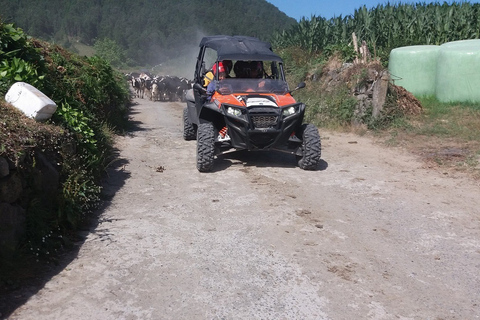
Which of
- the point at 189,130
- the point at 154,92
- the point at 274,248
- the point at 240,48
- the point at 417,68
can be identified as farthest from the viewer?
the point at 154,92

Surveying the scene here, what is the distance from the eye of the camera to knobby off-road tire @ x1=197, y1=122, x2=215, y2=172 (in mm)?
8711

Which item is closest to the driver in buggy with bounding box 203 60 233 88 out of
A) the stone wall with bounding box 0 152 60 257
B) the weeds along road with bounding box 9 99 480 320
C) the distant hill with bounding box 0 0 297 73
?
the weeds along road with bounding box 9 99 480 320

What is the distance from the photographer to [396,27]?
19547mm

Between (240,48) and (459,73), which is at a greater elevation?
(240,48)

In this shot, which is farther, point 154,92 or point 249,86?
point 154,92

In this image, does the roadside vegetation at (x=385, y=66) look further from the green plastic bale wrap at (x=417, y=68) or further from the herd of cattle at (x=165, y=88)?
the herd of cattle at (x=165, y=88)

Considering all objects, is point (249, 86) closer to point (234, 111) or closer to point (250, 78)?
point (250, 78)

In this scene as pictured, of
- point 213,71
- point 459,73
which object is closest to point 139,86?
point 459,73

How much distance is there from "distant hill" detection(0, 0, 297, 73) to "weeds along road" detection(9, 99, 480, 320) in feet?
185

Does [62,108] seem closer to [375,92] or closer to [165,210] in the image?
[165,210]

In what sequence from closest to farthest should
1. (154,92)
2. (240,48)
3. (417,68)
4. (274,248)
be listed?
(274,248)
(240,48)
(417,68)
(154,92)

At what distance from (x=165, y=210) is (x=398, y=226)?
286cm

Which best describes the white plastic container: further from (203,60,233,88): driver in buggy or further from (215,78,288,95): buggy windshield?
(203,60,233,88): driver in buggy

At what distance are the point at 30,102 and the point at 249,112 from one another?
3.59 meters
